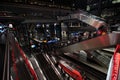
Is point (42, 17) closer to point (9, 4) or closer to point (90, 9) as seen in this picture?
point (9, 4)

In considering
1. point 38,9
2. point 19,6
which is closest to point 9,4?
point 19,6

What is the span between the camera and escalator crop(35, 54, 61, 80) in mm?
4343

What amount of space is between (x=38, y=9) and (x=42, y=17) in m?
1.19

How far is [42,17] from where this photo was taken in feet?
25.4

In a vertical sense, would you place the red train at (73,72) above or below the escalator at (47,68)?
above

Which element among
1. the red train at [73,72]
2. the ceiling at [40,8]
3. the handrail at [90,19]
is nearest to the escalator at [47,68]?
the red train at [73,72]

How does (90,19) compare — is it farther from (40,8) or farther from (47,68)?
(40,8)

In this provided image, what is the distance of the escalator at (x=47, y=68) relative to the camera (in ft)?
14.2

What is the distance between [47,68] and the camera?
4.82m

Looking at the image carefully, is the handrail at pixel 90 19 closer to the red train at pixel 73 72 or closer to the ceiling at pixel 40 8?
the ceiling at pixel 40 8

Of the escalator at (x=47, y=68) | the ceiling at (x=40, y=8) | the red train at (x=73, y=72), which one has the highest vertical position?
the ceiling at (x=40, y=8)

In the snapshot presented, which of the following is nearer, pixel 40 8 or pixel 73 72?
pixel 73 72

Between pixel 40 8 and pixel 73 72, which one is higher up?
pixel 40 8

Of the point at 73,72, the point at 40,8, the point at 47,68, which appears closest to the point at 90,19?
the point at 73,72
